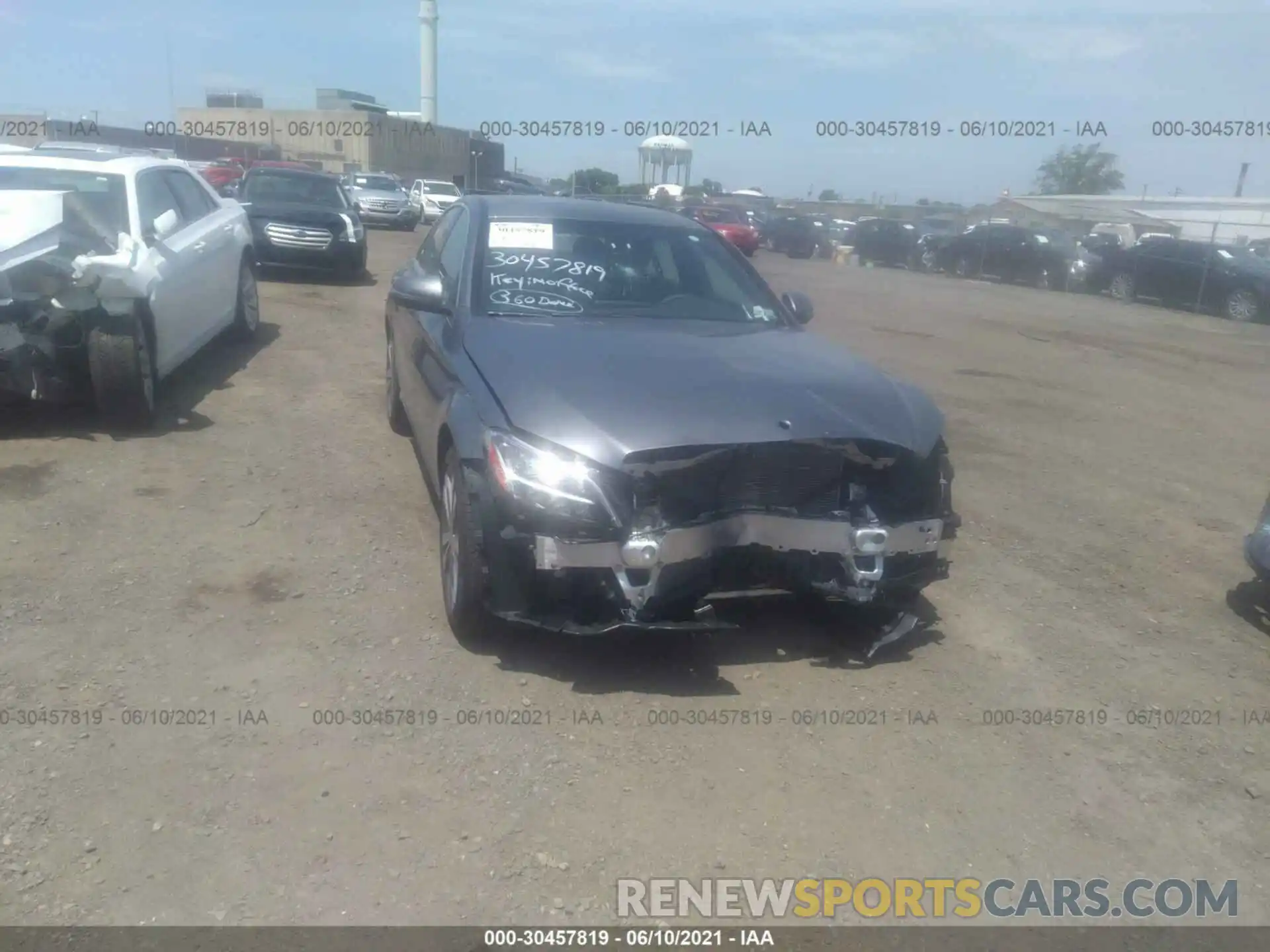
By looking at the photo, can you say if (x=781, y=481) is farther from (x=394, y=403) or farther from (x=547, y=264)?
(x=394, y=403)

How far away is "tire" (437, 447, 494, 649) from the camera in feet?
12.3

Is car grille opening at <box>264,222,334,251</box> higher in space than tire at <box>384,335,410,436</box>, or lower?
higher

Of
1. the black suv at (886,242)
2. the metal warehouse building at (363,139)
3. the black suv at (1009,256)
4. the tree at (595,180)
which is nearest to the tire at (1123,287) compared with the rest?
the black suv at (1009,256)

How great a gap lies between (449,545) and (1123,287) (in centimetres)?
2237

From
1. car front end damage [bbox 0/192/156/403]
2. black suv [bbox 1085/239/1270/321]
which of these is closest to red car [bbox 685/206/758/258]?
black suv [bbox 1085/239/1270/321]

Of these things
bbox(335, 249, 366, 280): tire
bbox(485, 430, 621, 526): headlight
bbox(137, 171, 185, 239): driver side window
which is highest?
bbox(137, 171, 185, 239): driver side window

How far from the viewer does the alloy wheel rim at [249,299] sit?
902 cm

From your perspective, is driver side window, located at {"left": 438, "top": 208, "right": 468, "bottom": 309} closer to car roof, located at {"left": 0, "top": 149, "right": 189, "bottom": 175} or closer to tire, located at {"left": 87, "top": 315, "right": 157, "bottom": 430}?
tire, located at {"left": 87, "top": 315, "right": 157, "bottom": 430}

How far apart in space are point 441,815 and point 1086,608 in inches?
127

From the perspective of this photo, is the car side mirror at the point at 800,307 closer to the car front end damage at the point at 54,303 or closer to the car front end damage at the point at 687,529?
the car front end damage at the point at 687,529

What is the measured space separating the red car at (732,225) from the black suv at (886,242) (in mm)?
4385

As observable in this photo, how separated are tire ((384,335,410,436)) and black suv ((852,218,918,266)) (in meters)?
25.0

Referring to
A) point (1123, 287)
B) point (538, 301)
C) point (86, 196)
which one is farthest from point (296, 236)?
point (1123, 287)
